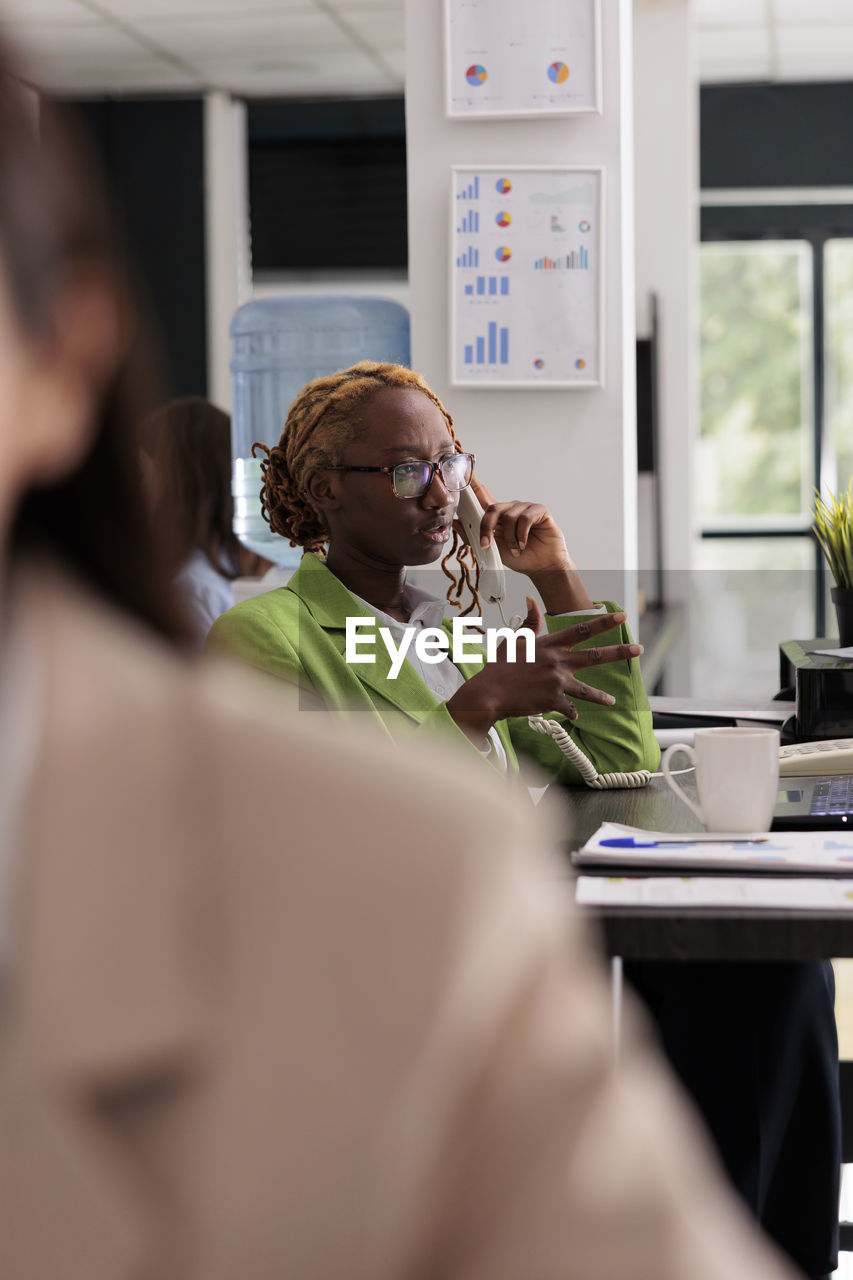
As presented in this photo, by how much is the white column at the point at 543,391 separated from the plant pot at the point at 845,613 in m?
0.72

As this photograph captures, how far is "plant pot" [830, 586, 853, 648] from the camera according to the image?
90.8 inches

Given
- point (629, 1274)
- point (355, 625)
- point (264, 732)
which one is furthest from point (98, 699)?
point (355, 625)

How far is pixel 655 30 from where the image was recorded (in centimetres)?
484

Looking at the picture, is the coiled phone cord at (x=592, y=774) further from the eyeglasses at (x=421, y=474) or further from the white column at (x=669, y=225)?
the white column at (x=669, y=225)

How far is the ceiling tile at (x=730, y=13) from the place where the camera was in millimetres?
5211

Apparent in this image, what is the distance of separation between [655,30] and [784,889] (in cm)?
438

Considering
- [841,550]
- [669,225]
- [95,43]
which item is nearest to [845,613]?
[841,550]

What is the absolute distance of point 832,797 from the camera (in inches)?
60.8

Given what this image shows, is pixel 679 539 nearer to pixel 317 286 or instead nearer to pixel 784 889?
pixel 317 286

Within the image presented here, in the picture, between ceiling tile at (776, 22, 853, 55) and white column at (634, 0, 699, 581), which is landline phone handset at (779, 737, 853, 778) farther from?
ceiling tile at (776, 22, 853, 55)

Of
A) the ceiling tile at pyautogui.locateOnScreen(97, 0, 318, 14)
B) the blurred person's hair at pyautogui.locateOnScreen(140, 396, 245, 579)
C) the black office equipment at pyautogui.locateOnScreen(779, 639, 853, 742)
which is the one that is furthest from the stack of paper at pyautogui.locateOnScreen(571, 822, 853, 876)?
the ceiling tile at pyautogui.locateOnScreen(97, 0, 318, 14)

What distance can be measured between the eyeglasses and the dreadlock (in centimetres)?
6

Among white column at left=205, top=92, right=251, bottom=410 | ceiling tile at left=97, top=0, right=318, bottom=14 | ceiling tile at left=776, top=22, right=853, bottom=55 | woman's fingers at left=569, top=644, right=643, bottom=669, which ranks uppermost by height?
ceiling tile at left=776, top=22, right=853, bottom=55

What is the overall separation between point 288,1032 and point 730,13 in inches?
228
